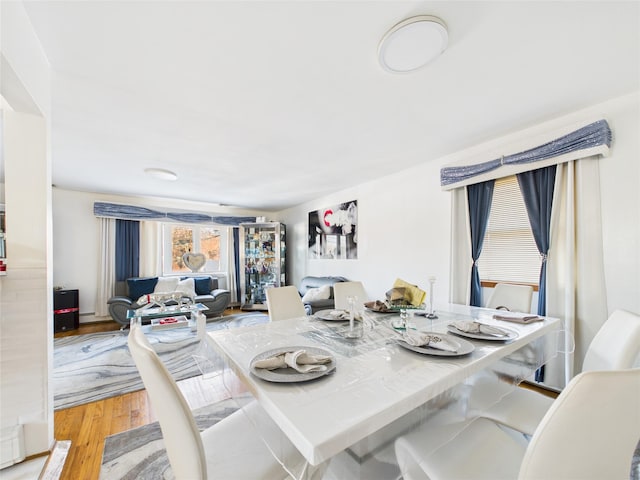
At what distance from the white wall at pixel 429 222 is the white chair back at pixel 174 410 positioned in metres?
2.74

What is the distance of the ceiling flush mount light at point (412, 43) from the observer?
1198 millimetres

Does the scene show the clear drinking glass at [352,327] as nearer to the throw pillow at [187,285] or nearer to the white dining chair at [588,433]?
the white dining chair at [588,433]

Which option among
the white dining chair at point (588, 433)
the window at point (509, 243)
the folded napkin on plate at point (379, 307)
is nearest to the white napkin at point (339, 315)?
the folded napkin on plate at point (379, 307)

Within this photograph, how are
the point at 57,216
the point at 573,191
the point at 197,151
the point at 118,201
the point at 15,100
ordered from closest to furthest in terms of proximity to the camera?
the point at 15,100, the point at 573,191, the point at 197,151, the point at 57,216, the point at 118,201

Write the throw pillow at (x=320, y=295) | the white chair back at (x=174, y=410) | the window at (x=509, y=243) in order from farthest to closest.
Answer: the throw pillow at (x=320, y=295) → the window at (x=509, y=243) → the white chair back at (x=174, y=410)

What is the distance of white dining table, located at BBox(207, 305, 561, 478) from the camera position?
683mm

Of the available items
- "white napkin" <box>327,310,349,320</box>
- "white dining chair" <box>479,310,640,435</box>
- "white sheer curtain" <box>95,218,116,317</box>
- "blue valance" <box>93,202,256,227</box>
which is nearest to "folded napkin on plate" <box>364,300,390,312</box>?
"white napkin" <box>327,310,349,320</box>

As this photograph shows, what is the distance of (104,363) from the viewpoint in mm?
2809

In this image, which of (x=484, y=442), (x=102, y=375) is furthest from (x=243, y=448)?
(x=102, y=375)

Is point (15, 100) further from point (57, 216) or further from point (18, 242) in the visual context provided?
point (57, 216)

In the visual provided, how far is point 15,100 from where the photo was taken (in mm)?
1328

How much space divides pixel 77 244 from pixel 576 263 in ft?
21.6

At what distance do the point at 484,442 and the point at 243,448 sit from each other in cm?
93

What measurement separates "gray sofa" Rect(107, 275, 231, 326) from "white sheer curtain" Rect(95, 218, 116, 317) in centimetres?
31
